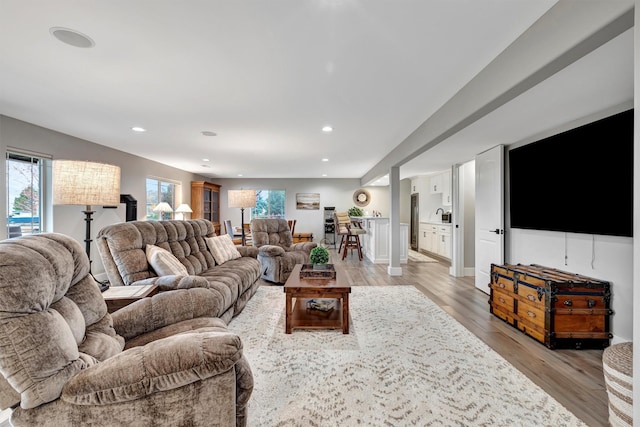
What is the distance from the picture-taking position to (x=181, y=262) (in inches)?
118

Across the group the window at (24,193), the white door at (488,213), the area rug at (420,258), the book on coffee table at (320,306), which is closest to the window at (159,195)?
the window at (24,193)

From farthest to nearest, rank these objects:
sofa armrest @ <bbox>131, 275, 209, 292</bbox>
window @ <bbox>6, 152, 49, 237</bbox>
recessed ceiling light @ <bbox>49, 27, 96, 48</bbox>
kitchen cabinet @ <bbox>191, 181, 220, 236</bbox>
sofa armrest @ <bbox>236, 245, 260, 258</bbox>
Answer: kitchen cabinet @ <bbox>191, 181, 220, 236</bbox> < sofa armrest @ <bbox>236, 245, 260, 258</bbox> < window @ <bbox>6, 152, 49, 237</bbox> < sofa armrest @ <bbox>131, 275, 209, 292</bbox> < recessed ceiling light @ <bbox>49, 27, 96, 48</bbox>

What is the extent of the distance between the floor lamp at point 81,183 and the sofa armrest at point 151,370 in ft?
3.82

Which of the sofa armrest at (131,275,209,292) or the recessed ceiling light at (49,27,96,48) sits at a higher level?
the recessed ceiling light at (49,27,96,48)

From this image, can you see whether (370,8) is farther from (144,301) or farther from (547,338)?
(547,338)

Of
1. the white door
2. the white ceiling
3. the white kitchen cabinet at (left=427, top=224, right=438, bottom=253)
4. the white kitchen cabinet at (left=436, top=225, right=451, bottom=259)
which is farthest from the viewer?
the white kitchen cabinet at (left=427, top=224, right=438, bottom=253)

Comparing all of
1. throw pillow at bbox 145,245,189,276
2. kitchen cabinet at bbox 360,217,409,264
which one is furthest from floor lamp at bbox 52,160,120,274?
kitchen cabinet at bbox 360,217,409,264

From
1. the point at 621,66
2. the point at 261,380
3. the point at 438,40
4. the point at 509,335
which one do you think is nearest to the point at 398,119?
the point at 438,40

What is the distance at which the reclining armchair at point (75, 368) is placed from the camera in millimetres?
899

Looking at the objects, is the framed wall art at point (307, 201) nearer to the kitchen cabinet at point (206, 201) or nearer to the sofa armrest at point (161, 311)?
the kitchen cabinet at point (206, 201)

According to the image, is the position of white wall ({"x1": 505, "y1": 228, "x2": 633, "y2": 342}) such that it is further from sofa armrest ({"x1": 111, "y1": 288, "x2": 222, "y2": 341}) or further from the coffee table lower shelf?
sofa armrest ({"x1": 111, "y1": 288, "x2": 222, "y2": 341})

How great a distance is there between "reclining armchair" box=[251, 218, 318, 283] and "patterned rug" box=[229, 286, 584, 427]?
1467 millimetres

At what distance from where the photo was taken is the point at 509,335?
9.11ft

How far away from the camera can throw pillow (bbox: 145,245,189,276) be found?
2508mm
